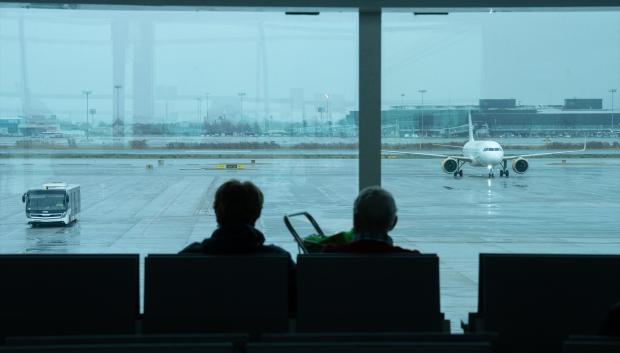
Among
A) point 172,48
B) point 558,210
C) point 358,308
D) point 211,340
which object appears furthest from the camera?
point 558,210

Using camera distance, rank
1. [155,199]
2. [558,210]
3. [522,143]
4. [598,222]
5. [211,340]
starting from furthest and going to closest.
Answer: [558,210] < [598,222] < [155,199] < [522,143] < [211,340]

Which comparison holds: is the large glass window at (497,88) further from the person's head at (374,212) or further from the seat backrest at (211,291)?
the seat backrest at (211,291)

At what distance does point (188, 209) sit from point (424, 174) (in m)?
3.05

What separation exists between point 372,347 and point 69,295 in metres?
1.35

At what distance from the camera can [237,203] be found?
2861 mm

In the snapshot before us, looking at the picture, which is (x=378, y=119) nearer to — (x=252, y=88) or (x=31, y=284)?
(x=252, y=88)

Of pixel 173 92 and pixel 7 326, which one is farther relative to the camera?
pixel 173 92

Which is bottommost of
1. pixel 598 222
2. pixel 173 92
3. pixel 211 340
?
pixel 598 222

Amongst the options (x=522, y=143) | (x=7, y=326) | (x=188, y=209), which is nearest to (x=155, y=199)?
(x=188, y=209)

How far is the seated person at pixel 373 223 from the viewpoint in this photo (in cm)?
272

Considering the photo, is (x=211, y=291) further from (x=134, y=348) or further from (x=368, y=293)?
(x=134, y=348)

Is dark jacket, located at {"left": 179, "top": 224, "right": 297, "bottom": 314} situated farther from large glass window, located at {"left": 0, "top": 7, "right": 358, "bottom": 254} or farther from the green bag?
large glass window, located at {"left": 0, "top": 7, "right": 358, "bottom": 254}

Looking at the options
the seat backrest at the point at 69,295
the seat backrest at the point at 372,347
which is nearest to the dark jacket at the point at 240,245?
the seat backrest at the point at 69,295

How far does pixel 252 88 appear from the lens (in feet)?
19.9
